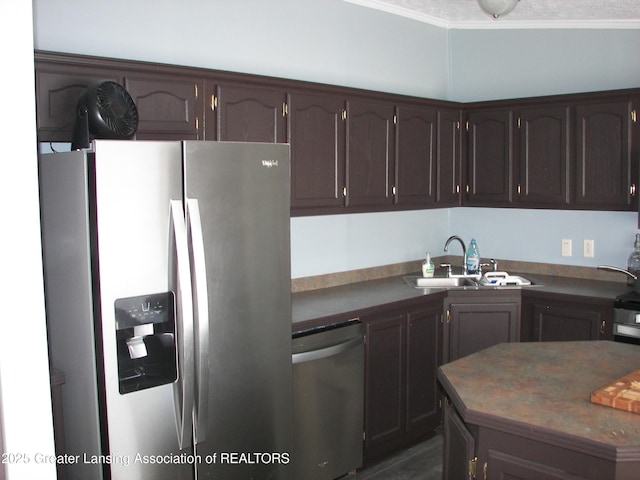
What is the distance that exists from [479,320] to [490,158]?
3.77 feet

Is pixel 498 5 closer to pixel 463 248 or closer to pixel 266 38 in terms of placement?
pixel 266 38

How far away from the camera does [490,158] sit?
4539 millimetres

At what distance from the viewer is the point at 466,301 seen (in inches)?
161

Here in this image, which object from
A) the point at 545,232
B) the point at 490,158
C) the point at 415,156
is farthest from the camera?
the point at 545,232

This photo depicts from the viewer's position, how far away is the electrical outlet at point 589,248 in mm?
4473

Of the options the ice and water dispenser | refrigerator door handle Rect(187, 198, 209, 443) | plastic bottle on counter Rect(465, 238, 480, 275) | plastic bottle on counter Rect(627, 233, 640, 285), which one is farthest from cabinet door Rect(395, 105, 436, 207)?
the ice and water dispenser

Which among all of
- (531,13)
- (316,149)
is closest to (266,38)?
(316,149)

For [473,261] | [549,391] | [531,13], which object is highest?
[531,13]

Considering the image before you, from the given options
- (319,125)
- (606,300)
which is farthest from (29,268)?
(606,300)

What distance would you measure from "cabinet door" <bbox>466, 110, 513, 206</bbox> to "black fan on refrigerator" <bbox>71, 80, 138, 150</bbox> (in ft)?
8.81

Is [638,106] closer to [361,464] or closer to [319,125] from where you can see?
[319,125]

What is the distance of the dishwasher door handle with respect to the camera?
10.1ft

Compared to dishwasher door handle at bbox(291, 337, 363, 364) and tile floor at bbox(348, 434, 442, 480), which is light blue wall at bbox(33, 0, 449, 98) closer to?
dishwasher door handle at bbox(291, 337, 363, 364)

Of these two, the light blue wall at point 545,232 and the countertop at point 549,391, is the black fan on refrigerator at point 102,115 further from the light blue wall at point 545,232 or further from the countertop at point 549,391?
the light blue wall at point 545,232
